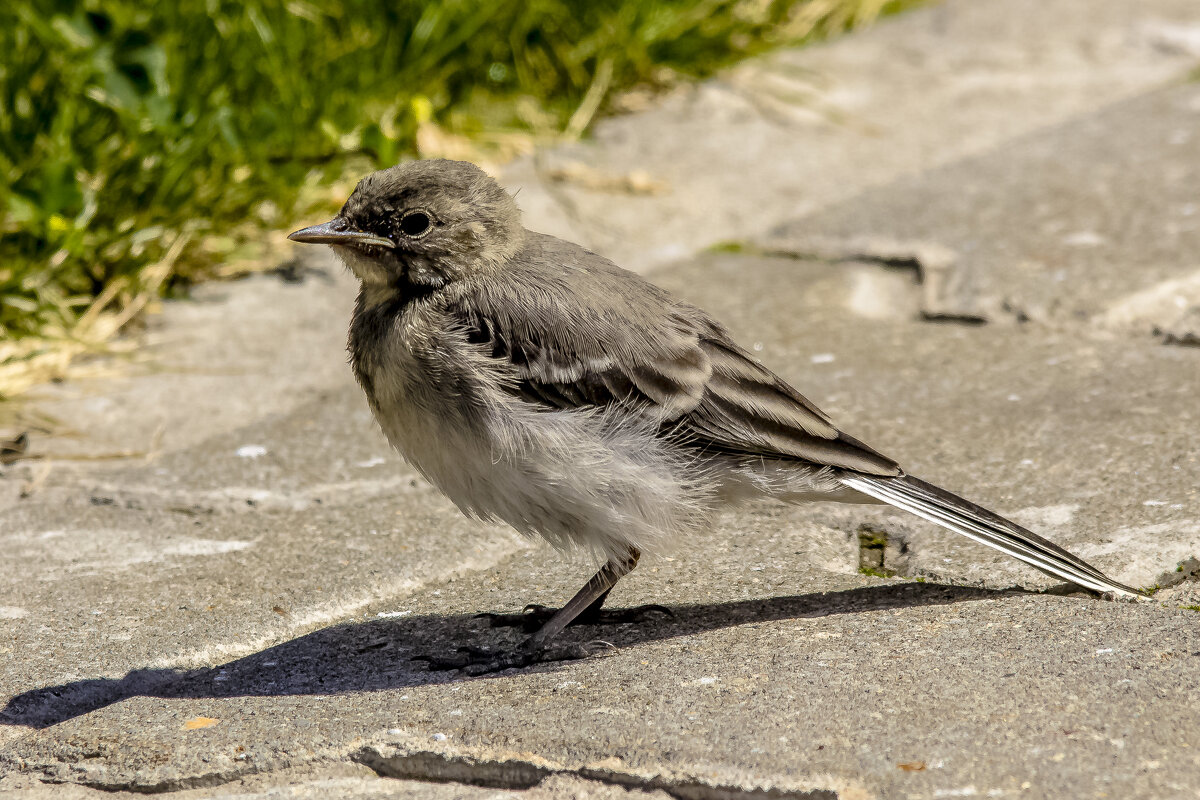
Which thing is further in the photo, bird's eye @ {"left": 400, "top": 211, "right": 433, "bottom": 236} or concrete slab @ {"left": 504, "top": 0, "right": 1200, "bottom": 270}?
concrete slab @ {"left": 504, "top": 0, "right": 1200, "bottom": 270}

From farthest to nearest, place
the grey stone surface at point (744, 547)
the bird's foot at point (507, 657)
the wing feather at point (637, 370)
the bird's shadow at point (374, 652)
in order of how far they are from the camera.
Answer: the wing feather at point (637, 370), the bird's foot at point (507, 657), the bird's shadow at point (374, 652), the grey stone surface at point (744, 547)

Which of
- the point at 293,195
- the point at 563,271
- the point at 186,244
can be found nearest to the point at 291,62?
the point at 293,195

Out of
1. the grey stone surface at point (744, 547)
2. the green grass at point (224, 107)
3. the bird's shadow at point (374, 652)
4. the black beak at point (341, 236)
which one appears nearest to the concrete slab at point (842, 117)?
the grey stone surface at point (744, 547)

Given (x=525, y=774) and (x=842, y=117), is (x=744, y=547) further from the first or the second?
(x=842, y=117)

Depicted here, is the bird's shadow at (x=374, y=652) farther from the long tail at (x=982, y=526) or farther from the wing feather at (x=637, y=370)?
the wing feather at (x=637, y=370)

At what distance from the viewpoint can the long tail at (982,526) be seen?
295 centimetres

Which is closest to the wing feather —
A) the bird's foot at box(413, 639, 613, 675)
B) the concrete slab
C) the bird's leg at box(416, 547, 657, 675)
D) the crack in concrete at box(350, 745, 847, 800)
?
the bird's leg at box(416, 547, 657, 675)

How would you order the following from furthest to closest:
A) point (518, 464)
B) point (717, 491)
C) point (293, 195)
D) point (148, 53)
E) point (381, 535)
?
point (293, 195), point (148, 53), point (381, 535), point (717, 491), point (518, 464)

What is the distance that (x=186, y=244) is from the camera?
5.13m

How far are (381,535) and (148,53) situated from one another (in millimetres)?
2468

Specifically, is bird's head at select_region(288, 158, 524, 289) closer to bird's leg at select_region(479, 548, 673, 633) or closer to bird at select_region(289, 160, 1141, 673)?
bird at select_region(289, 160, 1141, 673)

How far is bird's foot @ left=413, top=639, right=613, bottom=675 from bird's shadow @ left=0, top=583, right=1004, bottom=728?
0.03 meters

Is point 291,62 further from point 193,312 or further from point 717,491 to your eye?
point 717,491

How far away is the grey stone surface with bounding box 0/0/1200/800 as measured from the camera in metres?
2.45
